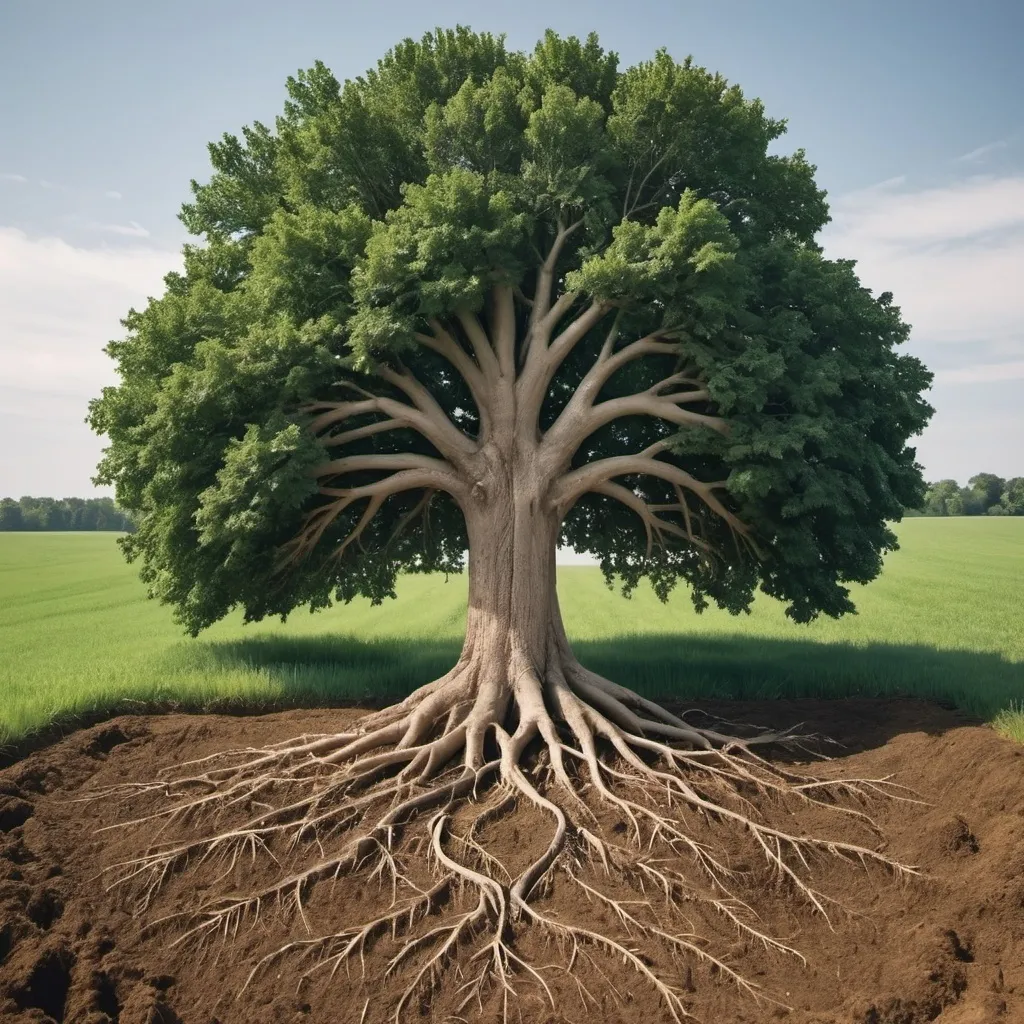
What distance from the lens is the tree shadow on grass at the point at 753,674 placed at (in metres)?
13.0

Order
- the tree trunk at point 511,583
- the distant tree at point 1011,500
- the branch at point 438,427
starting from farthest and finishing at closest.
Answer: the distant tree at point 1011,500 → the branch at point 438,427 → the tree trunk at point 511,583

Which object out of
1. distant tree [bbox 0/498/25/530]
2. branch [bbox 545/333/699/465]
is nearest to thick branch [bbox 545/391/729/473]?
branch [bbox 545/333/699/465]

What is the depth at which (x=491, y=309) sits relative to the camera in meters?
13.7

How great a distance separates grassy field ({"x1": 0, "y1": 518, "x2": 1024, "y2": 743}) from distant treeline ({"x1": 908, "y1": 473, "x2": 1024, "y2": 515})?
4776cm

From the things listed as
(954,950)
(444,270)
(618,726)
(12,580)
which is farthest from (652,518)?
(12,580)

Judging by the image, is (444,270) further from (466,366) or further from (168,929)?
(168,929)

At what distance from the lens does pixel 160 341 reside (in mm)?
13180

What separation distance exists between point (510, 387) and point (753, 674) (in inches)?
281

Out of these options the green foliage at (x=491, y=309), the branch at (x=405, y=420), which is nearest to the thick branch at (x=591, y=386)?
the green foliage at (x=491, y=309)

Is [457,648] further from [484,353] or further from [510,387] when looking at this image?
[484,353]

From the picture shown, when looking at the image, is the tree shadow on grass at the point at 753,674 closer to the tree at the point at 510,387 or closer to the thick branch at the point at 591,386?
the tree at the point at 510,387

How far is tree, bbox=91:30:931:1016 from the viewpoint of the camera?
11.2 meters

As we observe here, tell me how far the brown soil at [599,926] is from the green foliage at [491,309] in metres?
3.81

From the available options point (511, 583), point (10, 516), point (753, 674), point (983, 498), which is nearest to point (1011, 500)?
point (983, 498)
